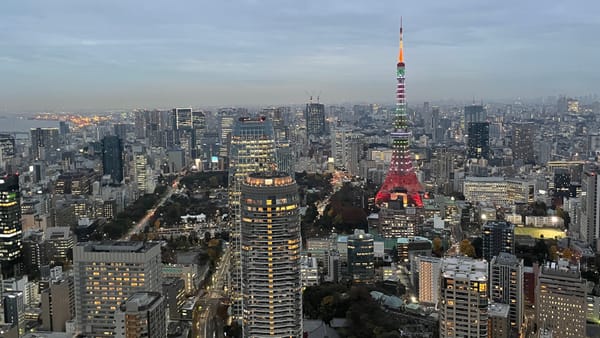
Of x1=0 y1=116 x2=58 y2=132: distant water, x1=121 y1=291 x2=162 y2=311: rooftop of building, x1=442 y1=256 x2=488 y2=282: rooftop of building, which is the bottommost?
x1=121 y1=291 x2=162 y2=311: rooftop of building

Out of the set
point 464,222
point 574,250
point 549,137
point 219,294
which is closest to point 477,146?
point 549,137

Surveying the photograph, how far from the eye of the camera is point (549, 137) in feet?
107

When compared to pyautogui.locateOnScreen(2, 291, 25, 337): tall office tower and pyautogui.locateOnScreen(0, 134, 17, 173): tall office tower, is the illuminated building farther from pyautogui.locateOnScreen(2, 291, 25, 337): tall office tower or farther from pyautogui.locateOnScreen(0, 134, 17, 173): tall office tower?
pyautogui.locateOnScreen(0, 134, 17, 173): tall office tower

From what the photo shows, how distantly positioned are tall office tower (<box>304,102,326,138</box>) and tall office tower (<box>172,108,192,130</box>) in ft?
23.6

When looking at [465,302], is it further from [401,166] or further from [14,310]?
[401,166]

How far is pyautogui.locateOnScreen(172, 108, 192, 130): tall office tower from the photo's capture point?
35.8 m

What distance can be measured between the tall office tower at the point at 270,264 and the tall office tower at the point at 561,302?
13.5 feet

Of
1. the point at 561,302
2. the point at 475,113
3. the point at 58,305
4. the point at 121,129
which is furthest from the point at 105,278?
the point at 475,113

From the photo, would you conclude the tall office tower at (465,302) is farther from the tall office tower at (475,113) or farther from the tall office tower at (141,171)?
the tall office tower at (475,113)

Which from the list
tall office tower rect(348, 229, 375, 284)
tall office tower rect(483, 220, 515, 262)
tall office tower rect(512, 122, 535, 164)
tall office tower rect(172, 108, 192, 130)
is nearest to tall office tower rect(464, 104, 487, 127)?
tall office tower rect(512, 122, 535, 164)

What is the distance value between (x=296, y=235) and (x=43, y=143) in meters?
24.7

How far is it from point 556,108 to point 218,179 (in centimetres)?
2540

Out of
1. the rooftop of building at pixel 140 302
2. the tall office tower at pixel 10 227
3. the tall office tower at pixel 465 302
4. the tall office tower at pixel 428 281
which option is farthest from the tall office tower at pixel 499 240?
the tall office tower at pixel 10 227

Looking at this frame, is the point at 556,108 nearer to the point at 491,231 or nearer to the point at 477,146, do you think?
the point at 477,146
